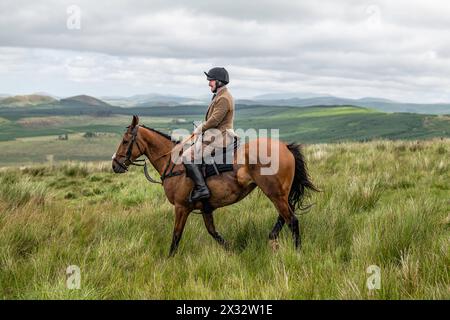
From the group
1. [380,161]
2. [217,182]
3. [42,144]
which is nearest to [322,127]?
[42,144]

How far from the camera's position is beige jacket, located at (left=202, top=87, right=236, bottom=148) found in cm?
704

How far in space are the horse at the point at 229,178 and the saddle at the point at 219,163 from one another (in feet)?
0.23

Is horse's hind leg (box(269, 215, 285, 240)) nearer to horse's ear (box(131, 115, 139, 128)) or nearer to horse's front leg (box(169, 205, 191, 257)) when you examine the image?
horse's front leg (box(169, 205, 191, 257))

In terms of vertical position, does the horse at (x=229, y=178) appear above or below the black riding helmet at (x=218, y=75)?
below

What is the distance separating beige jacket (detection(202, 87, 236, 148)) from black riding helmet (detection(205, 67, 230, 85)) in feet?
0.51

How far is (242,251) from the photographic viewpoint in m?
6.66

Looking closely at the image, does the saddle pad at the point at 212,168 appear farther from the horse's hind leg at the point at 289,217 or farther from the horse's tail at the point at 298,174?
the horse's tail at the point at 298,174

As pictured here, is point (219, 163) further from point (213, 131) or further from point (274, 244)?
point (274, 244)

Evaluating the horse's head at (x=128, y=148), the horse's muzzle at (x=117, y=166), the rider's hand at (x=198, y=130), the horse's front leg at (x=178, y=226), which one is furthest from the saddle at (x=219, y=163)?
the horse's muzzle at (x=117, y=166)

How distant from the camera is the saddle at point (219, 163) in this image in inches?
279

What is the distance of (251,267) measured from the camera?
5.66 metres

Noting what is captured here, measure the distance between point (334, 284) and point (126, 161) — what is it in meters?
4.48
